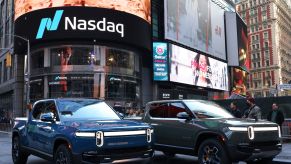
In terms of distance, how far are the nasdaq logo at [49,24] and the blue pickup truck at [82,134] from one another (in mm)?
34981

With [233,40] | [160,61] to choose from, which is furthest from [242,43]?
[160,61]

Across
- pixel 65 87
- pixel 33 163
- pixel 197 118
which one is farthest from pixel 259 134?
pixel 65 87

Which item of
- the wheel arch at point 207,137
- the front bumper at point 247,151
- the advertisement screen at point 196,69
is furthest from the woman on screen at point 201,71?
the front bumper at point 247,151

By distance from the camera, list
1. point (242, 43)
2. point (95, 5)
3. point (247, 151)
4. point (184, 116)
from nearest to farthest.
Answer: point (247, 151)
point (184, 116)
point (95, 5)
point (242, 43)

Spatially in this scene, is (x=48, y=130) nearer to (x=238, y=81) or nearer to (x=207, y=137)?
(x=207, y=137)

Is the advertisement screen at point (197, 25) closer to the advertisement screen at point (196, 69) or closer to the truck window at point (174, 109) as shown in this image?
the advertisement screen at point (196, 69)

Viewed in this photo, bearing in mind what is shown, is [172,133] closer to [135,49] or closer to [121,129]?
[121,129]

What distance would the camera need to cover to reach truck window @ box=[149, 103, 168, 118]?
1108 cm

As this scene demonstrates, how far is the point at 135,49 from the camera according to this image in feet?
163

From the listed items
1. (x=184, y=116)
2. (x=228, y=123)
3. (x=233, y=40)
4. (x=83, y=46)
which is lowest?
(x=228, y=123)

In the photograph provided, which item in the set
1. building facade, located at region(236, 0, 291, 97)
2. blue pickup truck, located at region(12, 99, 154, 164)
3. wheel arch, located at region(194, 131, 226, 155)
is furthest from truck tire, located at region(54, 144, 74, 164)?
building facade, located at region(236, 0, 291, 97)

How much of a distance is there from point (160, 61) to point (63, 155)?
45.1 metres

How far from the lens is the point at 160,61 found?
173 ft

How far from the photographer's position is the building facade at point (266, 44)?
13162 centimetres
